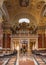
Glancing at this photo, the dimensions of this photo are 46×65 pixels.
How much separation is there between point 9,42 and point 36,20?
17.1ft

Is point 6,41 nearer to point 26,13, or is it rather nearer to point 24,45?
point 26,13

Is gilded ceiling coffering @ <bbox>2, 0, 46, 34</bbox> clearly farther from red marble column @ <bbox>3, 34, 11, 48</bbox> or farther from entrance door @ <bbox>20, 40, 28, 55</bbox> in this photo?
entrance door @ <bbox>20, 40, 28, 55</bbox>

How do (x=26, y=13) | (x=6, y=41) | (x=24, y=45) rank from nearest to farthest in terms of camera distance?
1. (x=26, y=13)
2. (x=6, y=41)
3. (x=24, y=45)

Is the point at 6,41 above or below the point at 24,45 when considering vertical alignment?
above

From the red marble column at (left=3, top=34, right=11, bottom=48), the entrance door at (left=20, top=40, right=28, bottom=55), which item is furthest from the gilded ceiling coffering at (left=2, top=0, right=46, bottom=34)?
the entrance door at (left=20, top=40, right=28, bottom=55)

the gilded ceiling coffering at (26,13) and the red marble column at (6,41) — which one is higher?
the gilded ceiling coffering at (26,13)

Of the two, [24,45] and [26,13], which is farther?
[24,45]

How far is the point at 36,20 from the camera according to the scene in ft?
92.3

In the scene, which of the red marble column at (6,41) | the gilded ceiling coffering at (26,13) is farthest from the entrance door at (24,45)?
the gilded ceiling coffering at (26,13)

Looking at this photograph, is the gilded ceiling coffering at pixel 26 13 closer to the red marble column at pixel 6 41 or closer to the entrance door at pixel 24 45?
the red marble column at pixel 6 41

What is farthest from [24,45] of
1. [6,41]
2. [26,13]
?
[26,13]

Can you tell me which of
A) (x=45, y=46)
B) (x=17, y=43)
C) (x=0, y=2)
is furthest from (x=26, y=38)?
(x=0, y=2)

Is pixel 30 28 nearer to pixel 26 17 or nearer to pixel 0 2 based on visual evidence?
pixel 26 17

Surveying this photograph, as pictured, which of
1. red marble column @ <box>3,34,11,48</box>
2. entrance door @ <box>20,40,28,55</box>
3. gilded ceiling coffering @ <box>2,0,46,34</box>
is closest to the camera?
gilded ceiling coffering @ <box>2,0,46,34</box>
